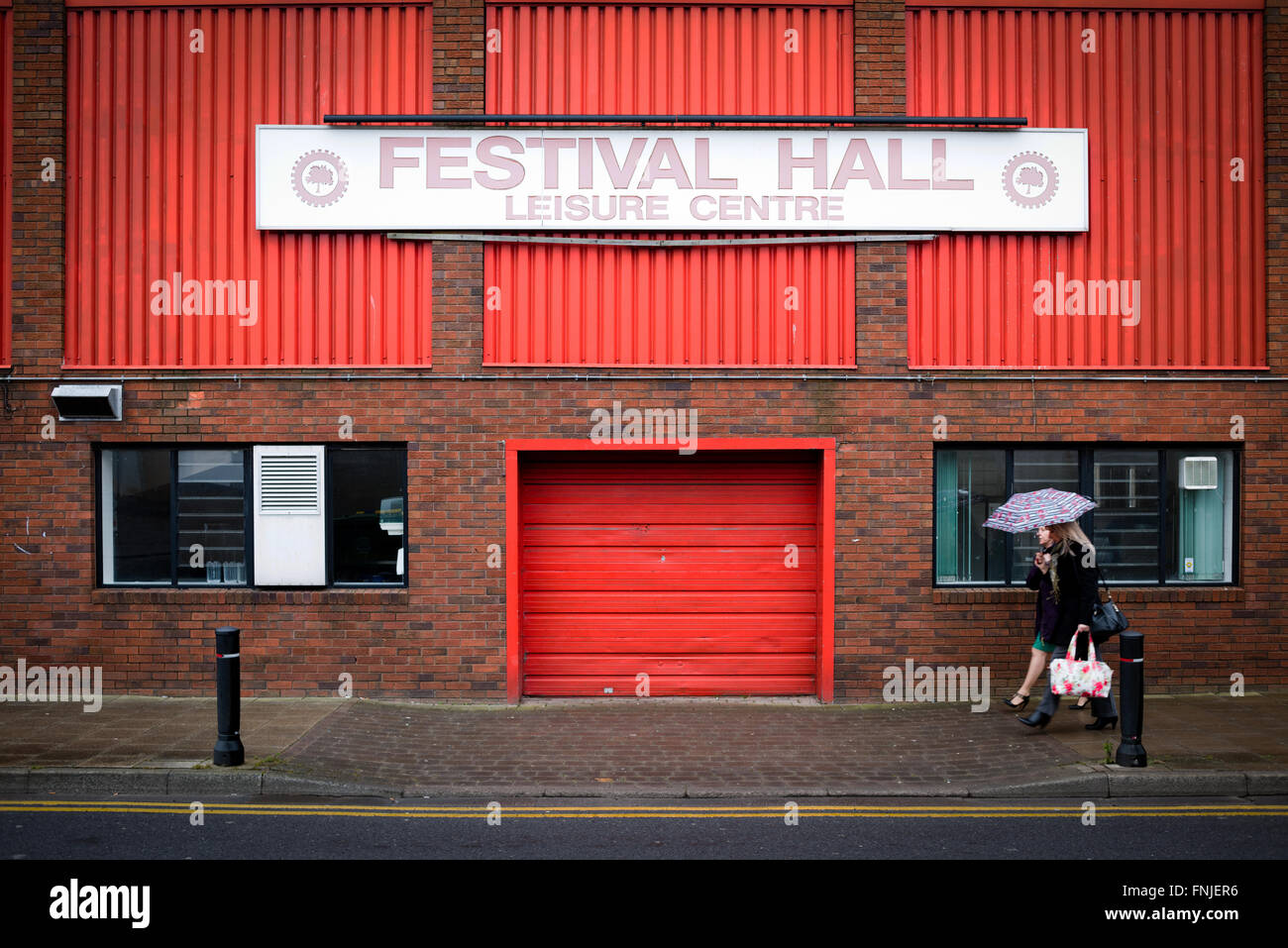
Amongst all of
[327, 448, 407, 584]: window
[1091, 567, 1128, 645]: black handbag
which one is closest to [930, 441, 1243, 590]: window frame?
[1091, 567, 1128, 645]: black handbag

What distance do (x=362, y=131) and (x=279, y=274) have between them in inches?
70.0

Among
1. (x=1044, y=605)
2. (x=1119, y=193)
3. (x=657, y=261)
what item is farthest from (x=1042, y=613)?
(x=657, y=261)

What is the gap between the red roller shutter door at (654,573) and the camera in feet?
36.9

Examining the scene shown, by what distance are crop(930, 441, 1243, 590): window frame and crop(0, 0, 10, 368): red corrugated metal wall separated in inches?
402

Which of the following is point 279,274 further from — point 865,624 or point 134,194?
point 865,624

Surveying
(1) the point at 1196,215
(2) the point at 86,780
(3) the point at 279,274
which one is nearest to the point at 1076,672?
(1) the point at 1196,215

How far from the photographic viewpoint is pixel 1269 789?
25.4 feet

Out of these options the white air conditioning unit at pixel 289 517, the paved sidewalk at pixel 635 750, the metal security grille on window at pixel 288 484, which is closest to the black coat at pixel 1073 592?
the paved sidewalk at pixel 635 750

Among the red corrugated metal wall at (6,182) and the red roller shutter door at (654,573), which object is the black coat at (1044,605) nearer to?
the red roller shutter door at (654,573)

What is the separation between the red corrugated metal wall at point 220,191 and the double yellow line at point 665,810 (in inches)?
199

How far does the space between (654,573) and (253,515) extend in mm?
4403

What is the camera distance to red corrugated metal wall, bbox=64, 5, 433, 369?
11023 millimetres

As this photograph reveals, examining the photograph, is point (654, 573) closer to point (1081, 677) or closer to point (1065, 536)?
point (1065, 536)

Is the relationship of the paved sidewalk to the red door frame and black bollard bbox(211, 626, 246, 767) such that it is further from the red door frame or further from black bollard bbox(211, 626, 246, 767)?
the red door frame
